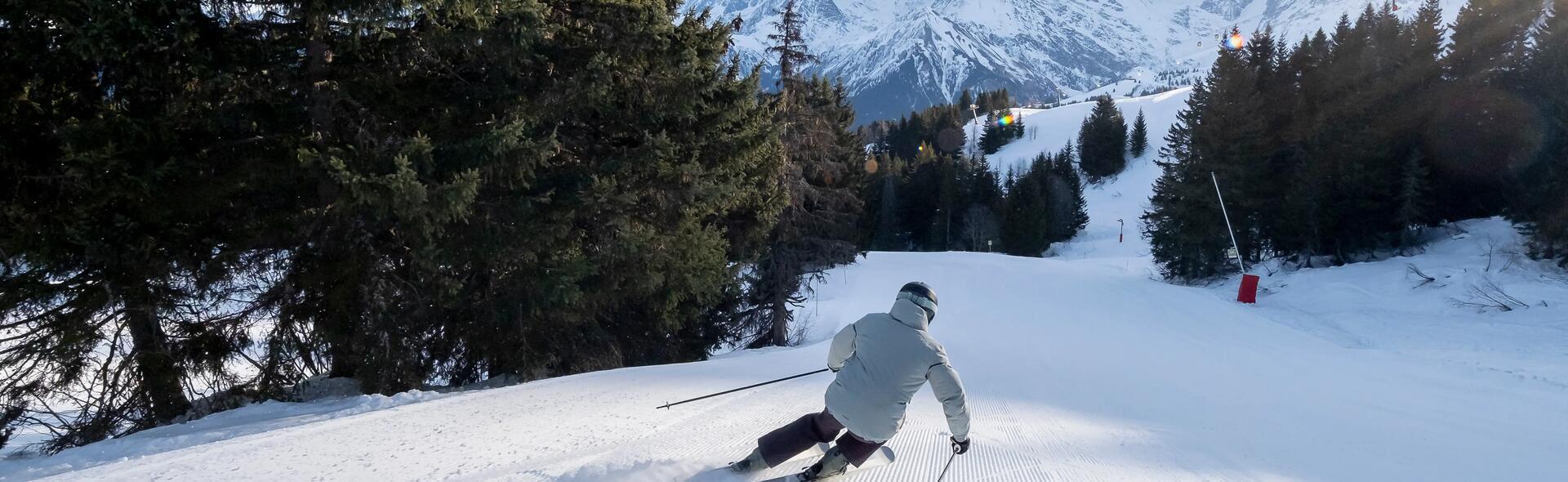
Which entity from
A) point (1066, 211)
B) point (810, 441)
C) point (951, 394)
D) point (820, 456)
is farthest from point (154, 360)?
point (1066, 211)

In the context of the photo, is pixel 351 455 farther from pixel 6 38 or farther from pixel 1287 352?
pixel 1287 352

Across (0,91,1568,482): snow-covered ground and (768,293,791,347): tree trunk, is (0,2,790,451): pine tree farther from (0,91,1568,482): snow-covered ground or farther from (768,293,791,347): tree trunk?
(768,293,791,347): tree trunk

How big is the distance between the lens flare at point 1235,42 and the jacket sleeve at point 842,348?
24.6 m

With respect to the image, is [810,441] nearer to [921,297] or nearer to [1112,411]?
[921,297]

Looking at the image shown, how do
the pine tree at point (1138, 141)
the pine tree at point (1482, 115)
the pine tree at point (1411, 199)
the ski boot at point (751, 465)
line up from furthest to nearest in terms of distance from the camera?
1. the pine tree at point (1138, 141)
2. the pine tree at point (1482, 115)
3. the pine tree at point (1411, 199)
4. the ski boot at point (751, 465)

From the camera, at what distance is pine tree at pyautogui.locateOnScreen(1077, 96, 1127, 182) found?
8394 cm

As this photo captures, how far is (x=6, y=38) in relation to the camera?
642cm

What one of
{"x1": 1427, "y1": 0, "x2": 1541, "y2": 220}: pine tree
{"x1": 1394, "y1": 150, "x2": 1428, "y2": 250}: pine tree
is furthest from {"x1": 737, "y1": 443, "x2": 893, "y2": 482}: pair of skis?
{"x1": 1427, "y1": 0, "x2": 1541, "y2": 220}: pine tree

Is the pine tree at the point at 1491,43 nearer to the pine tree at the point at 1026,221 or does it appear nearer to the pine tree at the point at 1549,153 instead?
the pine tree at the point at 1549,153

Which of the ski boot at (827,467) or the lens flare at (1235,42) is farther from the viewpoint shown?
the lens flare at (1235,42)

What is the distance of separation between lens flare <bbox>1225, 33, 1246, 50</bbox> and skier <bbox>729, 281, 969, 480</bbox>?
2467 centimetres

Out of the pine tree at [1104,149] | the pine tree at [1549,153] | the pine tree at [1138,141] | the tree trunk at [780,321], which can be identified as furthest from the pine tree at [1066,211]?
the tree trunk at [780,321]

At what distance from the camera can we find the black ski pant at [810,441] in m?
4.20

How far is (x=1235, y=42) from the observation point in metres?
→ 23.7
